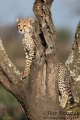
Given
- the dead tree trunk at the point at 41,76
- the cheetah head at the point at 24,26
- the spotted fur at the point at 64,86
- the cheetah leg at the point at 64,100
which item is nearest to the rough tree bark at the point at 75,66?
the spotted fur at the point at 64,86

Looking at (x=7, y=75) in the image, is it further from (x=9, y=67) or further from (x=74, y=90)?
(x=74, y=90)

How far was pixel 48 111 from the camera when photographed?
535 cm

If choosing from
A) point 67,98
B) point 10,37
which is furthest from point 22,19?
point 10,37

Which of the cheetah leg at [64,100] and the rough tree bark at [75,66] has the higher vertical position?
the rough tree bark at [75,66]

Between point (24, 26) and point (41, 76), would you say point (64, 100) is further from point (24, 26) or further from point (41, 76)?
point (24, 26)

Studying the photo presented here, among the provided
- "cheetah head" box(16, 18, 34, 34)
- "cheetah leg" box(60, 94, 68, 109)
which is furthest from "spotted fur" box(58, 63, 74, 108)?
"cheetah head" box(16, 18, 34, 34)

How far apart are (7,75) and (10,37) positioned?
10945mm

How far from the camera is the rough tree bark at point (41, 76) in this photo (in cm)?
487

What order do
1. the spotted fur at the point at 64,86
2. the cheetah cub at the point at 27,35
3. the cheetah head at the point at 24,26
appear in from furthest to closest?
the cheetah head at the point at 24,26, the cheetah cub at the point at 27,35, the spotted fur at the point at 64,86

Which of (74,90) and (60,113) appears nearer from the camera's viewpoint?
(60,113)

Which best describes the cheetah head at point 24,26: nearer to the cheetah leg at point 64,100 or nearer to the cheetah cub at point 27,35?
the cheetah cub at point 27,35

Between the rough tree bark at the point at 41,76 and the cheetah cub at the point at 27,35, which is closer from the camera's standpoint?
the rough tree bark at the point at 41,76

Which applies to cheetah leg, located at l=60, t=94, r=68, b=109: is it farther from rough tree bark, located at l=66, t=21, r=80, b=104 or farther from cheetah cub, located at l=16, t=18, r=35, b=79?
cheetah cub, located at l=16, t=18, r=35, b=79

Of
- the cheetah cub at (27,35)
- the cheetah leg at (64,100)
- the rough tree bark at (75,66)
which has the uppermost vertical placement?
the cheetah cub at (27,35)
